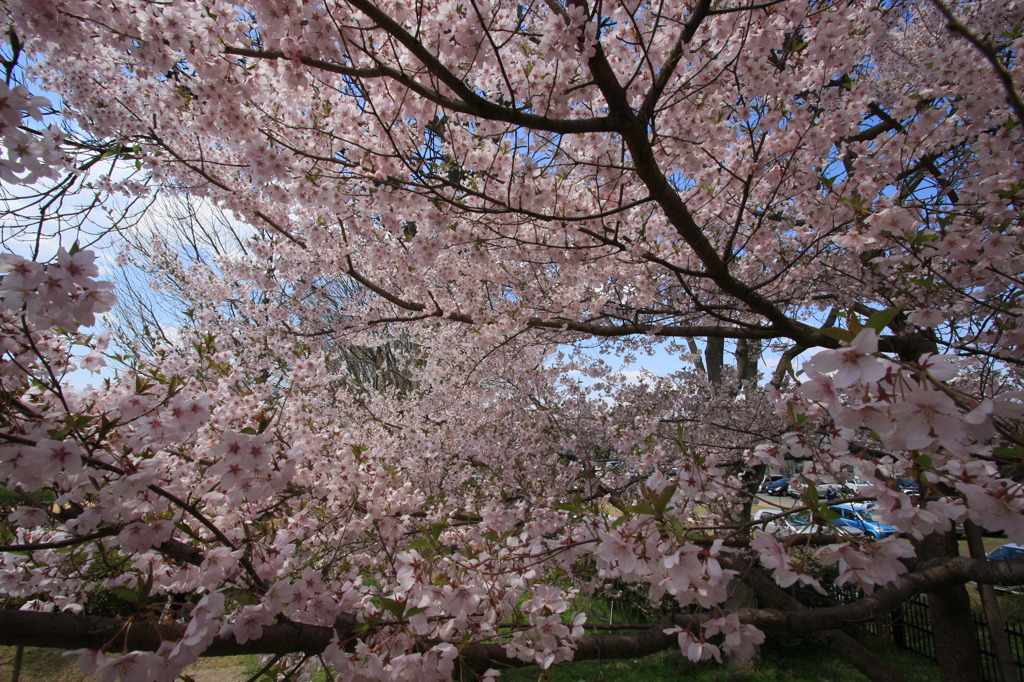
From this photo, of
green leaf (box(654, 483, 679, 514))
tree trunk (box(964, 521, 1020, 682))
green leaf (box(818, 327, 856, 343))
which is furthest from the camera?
tree trunk (box(964, 521, 1020, 682))

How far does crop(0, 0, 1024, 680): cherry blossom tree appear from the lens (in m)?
1.39

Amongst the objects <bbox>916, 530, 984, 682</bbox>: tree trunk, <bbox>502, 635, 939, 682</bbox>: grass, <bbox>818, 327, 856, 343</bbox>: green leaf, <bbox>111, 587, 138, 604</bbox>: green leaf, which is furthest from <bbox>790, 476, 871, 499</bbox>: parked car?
<bbox>502, 635, 939, 682</bbox>: grass

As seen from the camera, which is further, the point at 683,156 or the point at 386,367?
the point at 386,367

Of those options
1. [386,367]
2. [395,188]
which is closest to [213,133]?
[395,188]

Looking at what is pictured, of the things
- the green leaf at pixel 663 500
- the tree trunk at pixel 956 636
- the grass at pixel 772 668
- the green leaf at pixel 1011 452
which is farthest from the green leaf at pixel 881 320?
the grass at pixel 772 668

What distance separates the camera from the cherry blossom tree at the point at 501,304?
4.56 ft

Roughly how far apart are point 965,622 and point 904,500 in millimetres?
4355

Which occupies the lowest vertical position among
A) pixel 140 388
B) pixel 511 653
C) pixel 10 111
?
pixel 511 653

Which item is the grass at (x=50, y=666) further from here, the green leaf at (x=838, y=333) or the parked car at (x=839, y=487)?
the green leaf at (x=838, y=333)

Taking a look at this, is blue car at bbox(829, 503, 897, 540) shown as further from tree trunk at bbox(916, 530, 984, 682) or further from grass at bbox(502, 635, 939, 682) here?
grass at bbox(502, 635, 939, 682)

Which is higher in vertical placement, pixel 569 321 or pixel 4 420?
pixel 569 321

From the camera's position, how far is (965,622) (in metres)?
4.12

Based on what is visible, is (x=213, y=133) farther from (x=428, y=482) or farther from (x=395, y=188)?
(x=428, y=482)

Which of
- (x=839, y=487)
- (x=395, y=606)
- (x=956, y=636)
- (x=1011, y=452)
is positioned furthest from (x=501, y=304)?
(x=956, y=636)
